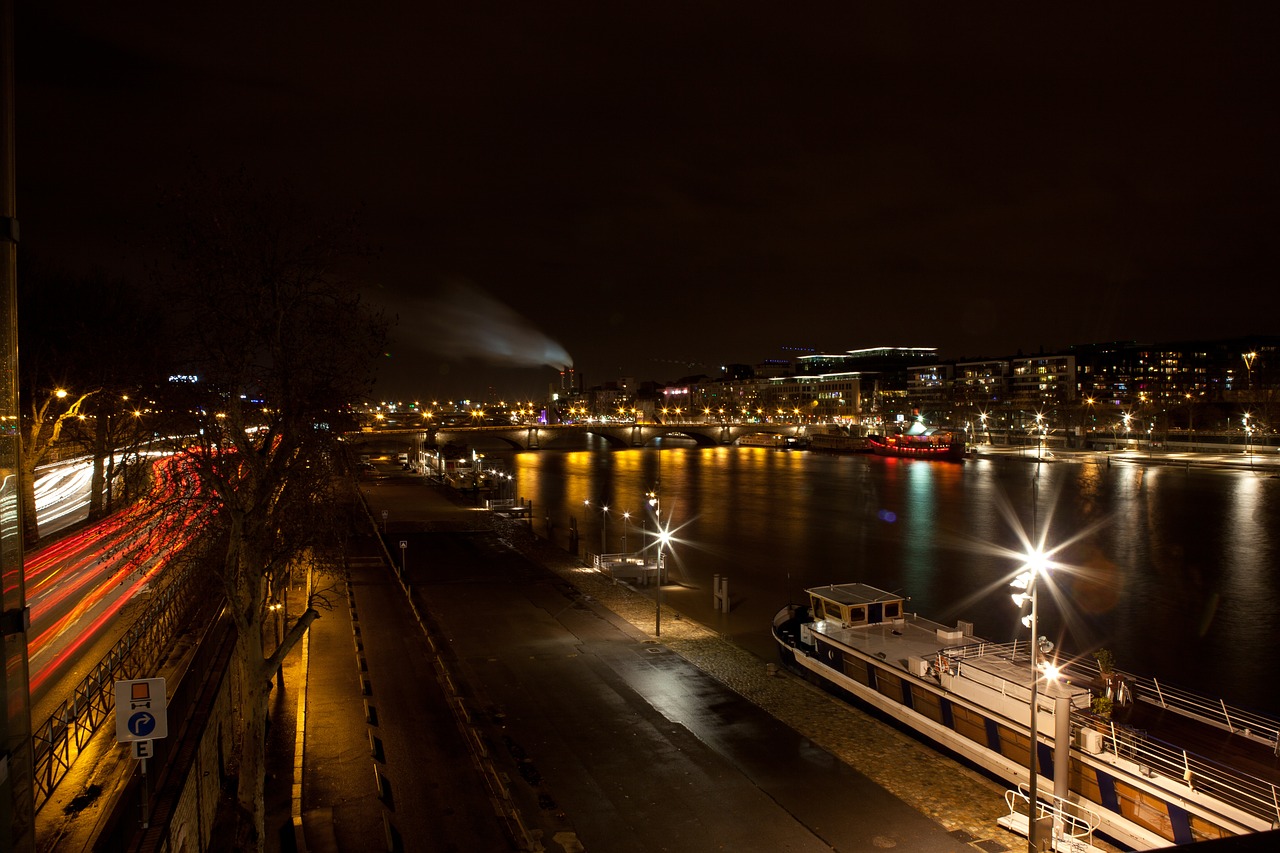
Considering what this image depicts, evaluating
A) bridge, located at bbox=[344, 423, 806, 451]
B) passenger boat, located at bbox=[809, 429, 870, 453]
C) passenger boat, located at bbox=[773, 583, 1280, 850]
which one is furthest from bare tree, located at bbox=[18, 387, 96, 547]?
passenger boat, located at bbox=[809, 429, 870, 453]

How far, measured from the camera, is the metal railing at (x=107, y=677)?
26.5 feet

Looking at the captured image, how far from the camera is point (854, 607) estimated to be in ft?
61.1

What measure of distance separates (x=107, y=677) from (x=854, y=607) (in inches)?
583

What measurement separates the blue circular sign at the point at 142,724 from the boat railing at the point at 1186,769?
41.1 feet

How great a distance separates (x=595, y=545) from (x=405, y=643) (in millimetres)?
19275

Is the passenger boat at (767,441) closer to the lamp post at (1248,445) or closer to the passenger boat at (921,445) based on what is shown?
the passenger boat at (921,445)

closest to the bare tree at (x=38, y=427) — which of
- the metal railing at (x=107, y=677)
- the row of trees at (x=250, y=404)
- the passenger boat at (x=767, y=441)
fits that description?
the metal railing at (x=107, y=677)

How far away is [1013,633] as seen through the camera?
22.9 meters

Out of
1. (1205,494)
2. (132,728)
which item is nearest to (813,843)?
(132,728)

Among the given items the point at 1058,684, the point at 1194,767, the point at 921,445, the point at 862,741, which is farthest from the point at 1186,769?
the point at 921,445

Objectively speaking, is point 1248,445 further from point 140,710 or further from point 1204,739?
point 140,710

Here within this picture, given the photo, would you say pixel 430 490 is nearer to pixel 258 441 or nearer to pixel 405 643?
pixel 405 643

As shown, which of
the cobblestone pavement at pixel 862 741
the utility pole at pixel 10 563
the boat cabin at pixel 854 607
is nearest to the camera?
the utility pole at pixel 10 563

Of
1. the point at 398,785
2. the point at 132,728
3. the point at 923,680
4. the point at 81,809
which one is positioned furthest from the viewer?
the point at 923,680
